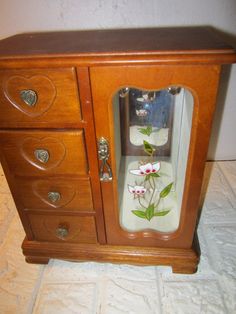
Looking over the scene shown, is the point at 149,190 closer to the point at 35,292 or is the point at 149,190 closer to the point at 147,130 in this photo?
the point at 147,130

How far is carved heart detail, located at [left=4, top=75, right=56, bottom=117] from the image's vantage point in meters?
0.56

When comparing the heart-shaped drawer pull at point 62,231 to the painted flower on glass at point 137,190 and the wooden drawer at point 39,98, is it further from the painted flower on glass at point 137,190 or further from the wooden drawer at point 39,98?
the wooden drawer at point 39,98

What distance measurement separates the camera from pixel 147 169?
2.47ft

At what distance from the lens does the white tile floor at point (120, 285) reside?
764 mm

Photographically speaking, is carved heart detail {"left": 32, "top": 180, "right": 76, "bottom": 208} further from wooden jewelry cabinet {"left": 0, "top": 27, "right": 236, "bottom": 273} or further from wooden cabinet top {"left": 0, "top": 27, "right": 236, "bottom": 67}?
wooden cabinet top {"left": 0, "top": 27, "right": 236, "bottom": 67}

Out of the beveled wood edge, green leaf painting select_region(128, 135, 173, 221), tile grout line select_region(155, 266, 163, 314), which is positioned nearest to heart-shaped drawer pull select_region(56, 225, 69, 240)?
green leaf painting select_region(128, 135, 173, 221)

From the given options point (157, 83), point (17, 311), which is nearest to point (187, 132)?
point (157, 83)

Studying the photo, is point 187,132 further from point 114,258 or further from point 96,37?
point 114,258

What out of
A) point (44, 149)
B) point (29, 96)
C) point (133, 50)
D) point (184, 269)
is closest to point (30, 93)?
point (29, 96)

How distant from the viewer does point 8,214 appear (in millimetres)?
1099

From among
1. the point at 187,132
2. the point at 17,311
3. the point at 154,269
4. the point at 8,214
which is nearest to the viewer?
the point at 187,132

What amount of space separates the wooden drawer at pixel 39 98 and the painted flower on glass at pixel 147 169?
256mm

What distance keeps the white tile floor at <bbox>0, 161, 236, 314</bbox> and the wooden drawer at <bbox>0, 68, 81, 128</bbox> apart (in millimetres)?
545

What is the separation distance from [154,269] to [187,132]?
1.65 ft
